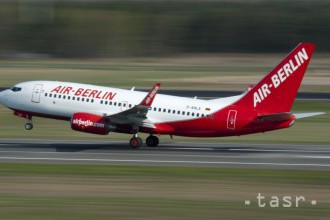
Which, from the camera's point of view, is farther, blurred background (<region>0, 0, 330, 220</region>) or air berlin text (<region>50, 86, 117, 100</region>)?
air berlin text (<region>50, 86, 117, 100</region>)

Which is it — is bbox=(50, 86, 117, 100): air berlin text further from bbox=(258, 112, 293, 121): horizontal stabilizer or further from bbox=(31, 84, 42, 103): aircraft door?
bbox=(258, 112, 293, 121): horizontal stabilizer

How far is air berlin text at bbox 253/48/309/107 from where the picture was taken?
44219mm

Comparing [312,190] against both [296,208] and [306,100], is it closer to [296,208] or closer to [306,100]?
[296,208]

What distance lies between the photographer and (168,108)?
155ft

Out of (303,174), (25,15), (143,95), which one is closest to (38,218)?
(303,174)

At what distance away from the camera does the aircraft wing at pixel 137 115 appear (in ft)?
148

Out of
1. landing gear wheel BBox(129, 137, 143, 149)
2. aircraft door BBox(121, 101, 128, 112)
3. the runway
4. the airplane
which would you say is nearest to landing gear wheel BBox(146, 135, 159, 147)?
the airplane

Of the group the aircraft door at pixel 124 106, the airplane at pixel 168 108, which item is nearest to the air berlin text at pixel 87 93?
the airplane at pixel 168 108

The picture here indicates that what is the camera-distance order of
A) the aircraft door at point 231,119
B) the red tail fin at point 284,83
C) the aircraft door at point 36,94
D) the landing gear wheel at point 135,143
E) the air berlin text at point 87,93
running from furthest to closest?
the aircraft door at point 36,94 → the air berlin text at point 87,93 → the landing gear wheel at point 135,143 → the aircraft door at point 231,119 → the red tail fin at point 284,83

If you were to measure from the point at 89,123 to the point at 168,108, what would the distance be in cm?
480

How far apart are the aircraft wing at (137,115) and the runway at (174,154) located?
153 cm

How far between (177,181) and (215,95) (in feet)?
142

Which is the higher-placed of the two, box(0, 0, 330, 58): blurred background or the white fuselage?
box(0, 0, 330, 58): blurred background

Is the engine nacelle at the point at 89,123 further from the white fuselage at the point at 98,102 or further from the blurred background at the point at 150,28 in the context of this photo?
the blurred background at the point at 150,28
